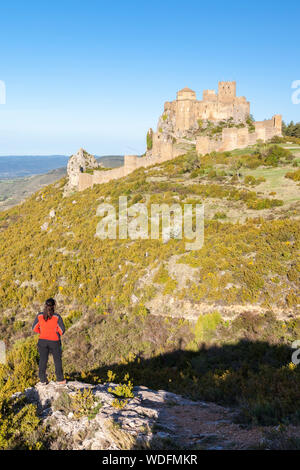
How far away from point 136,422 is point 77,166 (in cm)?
3760

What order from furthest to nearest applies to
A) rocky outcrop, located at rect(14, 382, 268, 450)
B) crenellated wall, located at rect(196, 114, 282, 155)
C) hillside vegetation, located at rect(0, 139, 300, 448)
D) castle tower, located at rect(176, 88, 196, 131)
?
castle tower, located at rect(176, 88, 196, 131) < crenellated wall, located at rect(196, 114, 282, 155) < hillside vegetation, located at rect(0, 139, 300, 448) < rocky outcrop, located at rect(14, 382, 268, 450)

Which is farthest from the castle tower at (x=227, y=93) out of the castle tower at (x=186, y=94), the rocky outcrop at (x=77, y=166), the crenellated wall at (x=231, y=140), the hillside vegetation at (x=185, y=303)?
the hillside vegetation at (x=185, y=303)

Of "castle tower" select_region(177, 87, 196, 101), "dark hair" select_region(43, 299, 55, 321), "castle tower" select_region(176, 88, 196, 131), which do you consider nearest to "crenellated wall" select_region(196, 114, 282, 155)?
"castle tower" select_region(176, 88, 196, 131)

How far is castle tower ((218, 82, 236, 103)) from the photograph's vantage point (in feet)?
212

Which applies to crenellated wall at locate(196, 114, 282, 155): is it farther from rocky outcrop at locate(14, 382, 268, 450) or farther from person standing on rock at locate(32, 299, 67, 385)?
rocky outcrop at locate(14, 382, 268, 450)

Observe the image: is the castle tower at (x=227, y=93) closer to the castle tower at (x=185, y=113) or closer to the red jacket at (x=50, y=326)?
the castle tower at (x=185, y=113)

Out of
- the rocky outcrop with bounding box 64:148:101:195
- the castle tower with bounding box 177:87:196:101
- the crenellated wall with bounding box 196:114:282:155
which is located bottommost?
the rocky outcrop with bounding box 64:148:101:195

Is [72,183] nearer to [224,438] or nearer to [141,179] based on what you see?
[141,179]

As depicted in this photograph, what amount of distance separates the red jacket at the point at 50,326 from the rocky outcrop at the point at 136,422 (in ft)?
4.34

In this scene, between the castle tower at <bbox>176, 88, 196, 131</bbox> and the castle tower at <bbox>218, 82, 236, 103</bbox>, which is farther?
the castle tower at <bbox>218, 82, 236, 103</bbox>

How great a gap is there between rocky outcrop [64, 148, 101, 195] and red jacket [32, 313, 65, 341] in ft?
107

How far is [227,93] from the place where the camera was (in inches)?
2562

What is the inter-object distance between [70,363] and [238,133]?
1366 inches

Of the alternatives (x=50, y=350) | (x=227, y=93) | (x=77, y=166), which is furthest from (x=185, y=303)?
(x=227, y=93)
